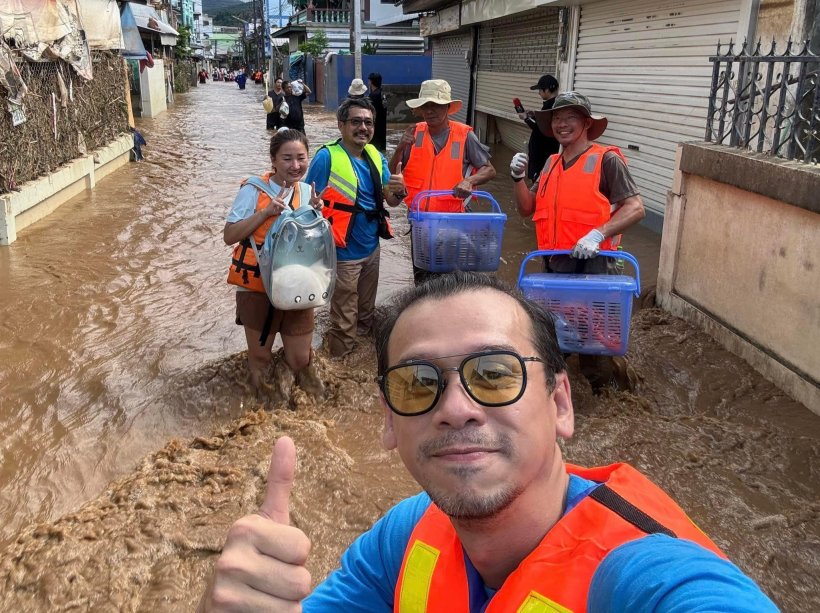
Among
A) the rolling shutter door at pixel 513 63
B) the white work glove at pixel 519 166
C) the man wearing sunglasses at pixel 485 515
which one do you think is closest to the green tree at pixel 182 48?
the rolling shutter door at pixel 513 63

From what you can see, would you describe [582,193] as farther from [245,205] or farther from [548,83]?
[548,83]

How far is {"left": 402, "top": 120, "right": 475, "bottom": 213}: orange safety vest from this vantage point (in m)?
5.48

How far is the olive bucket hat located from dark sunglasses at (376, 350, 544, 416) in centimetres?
322

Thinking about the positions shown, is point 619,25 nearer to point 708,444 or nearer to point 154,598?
point 708,444

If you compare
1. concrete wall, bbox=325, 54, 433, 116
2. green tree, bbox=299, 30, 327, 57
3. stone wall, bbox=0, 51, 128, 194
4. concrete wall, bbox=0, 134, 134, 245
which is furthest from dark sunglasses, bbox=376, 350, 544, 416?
green tree, bbox=299, 30, 327, 57

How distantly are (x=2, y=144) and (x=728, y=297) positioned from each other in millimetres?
7738

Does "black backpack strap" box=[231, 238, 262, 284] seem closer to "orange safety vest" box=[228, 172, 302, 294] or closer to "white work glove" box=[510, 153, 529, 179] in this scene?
"orange safety vest" box=[228, 172, 302, 294]

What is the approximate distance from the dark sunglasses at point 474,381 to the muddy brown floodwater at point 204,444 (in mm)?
2075

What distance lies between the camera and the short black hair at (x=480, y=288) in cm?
162

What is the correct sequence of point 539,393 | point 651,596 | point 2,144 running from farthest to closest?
point 2,144 < point 539,393 < point 651,596

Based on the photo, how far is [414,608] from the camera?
1473 millimetres

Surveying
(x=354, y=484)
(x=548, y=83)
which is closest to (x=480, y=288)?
(x=354, y=484)

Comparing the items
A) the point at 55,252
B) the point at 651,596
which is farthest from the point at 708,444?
the point at 55,252

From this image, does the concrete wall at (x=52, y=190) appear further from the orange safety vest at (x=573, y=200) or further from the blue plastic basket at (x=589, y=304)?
the blue plastic basket at (x=589, y=304)
